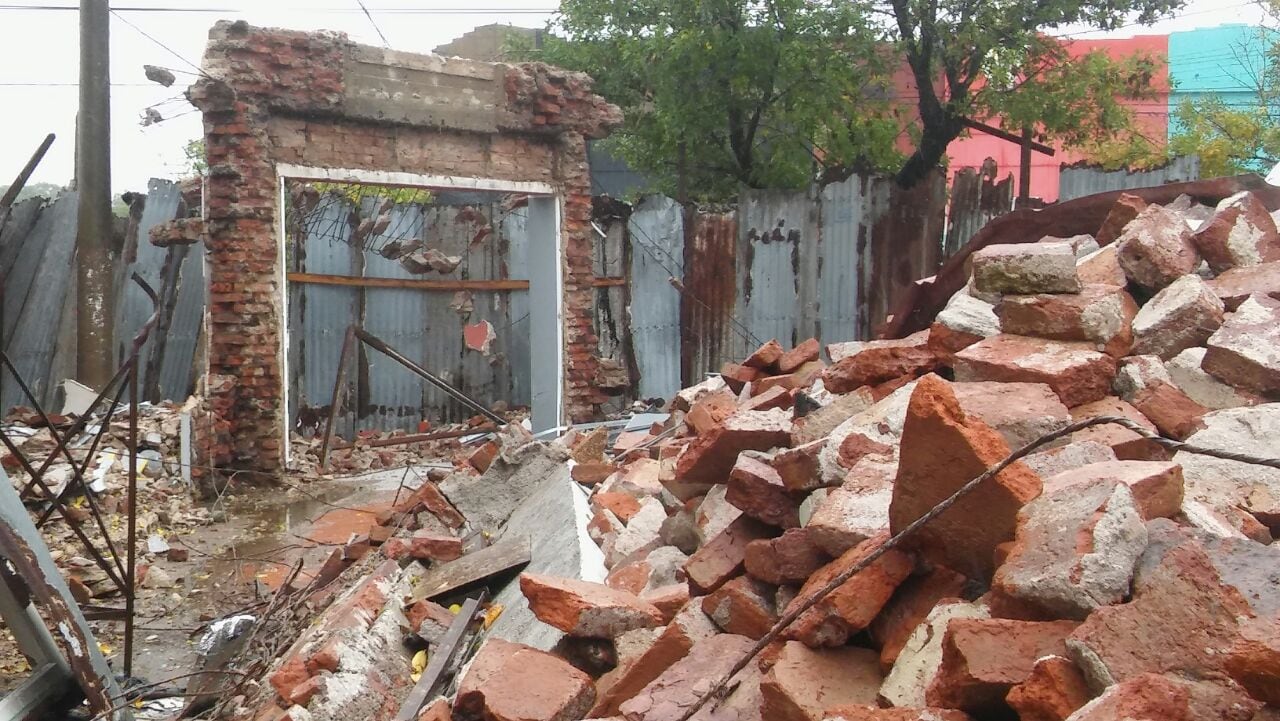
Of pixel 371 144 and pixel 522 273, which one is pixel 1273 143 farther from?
pixel 371 144

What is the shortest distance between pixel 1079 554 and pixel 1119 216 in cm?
251

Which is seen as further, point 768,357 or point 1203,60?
point 1203,60

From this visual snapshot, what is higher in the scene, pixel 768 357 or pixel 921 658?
pixel 768 357

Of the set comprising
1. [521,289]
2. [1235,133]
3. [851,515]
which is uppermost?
[1235,133]

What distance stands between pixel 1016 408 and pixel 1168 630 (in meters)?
1.04

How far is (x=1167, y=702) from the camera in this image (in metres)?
1.60

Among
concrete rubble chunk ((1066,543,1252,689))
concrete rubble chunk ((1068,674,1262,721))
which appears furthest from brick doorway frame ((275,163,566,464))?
concrete rubble chunk ((1068,674,1262,721))

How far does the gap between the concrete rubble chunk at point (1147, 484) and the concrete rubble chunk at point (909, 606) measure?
0.98ft

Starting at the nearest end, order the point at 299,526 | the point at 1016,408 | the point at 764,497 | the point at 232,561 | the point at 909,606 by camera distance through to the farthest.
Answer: the point at 909,606 < the point at 1016,408 < the point at 764,497 < the point at 232,561 < the point at 299,526

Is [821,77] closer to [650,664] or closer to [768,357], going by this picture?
[768,357]

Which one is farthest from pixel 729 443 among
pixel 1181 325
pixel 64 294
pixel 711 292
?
pixel 64 294

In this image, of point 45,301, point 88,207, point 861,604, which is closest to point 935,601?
point 861,604

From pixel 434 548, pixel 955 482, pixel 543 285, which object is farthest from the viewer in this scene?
pixel 543 285

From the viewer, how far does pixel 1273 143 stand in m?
14.4
